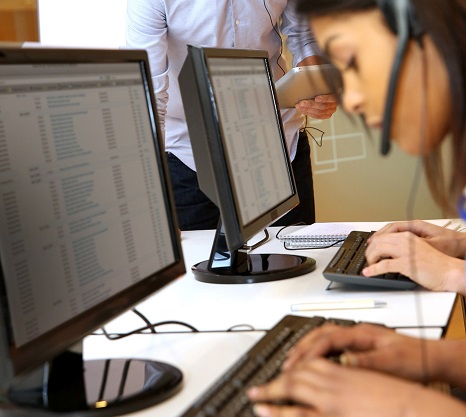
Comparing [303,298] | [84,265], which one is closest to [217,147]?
[303,298]

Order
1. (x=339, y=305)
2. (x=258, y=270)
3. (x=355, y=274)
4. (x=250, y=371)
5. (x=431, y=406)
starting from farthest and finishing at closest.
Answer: (x=258, y=270), (x=355, y=274), (x=339, y=305), (x=250, y=371), (x=431, y=406)

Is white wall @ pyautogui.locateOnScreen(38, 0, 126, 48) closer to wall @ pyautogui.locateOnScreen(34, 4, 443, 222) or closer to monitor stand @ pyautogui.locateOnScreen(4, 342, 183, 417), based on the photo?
wall @ pyautogui.locateOnScreen(34, 4, 443, 222)

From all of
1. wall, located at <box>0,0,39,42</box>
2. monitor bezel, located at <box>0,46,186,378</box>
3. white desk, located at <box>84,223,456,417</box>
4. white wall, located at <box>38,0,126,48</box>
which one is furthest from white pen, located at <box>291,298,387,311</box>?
white wall, located at <box>38,0,126,48</box>

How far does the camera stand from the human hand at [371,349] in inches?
39.4

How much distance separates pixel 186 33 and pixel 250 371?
5.04ft

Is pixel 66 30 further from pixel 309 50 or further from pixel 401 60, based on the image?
pixel 401 60

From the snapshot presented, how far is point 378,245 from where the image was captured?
1.53 meters

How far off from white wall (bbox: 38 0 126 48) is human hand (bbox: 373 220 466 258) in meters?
1.93

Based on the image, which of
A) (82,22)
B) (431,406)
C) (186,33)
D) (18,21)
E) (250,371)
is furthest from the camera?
(82,22)

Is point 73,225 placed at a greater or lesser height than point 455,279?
greater

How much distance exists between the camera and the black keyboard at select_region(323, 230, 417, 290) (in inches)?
57.1

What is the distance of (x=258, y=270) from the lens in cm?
164

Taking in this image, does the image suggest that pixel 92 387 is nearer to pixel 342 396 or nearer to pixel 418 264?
pixel 342 396

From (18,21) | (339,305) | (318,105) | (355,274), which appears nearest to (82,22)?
(18,21)
